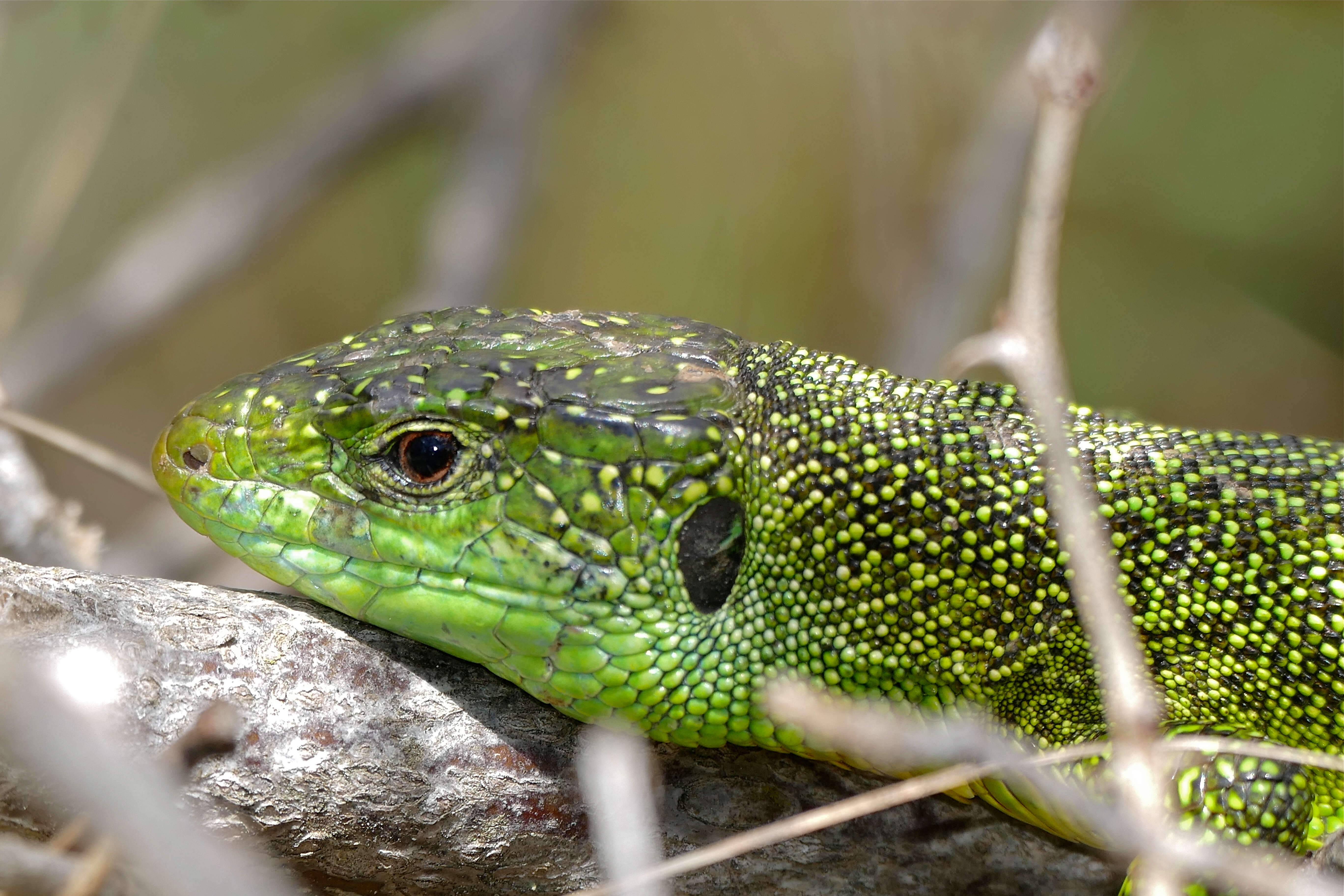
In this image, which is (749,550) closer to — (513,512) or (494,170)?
(513,512)

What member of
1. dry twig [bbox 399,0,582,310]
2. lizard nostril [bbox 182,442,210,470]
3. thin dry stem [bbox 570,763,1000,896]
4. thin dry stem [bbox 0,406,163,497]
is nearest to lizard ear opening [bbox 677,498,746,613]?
thin dry stem [bbox 570,763,1000,896]

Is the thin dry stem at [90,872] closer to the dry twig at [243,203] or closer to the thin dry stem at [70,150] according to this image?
the thin dry stem at [70,150]

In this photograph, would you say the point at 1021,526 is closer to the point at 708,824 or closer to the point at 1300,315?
the point at 708,824

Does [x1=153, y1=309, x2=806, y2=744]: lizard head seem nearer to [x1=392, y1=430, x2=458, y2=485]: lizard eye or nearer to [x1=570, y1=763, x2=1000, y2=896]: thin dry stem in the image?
[x1=392, y1=430, x2=458, y2=485]: lizard eye

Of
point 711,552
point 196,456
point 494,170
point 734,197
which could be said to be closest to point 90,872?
point 196,456

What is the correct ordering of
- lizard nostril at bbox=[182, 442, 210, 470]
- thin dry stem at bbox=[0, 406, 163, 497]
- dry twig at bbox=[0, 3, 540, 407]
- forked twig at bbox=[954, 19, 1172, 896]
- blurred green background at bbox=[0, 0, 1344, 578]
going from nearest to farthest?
forked twig at bbox=[954, 19, 1172, 896]
lizard nostril at bbox=[182, 442, 210, 470]
thin dry stem at bbox=[0, 406, 163, 497]
dry twig at bbox=[0, 3, 540, 407]
blurred green background at bbox=[0, 0, 1344, 578]
